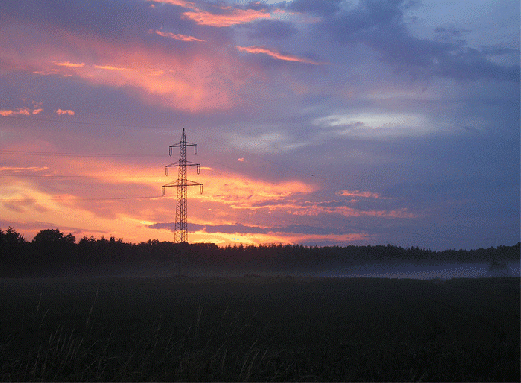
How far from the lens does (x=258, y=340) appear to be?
19531 mm

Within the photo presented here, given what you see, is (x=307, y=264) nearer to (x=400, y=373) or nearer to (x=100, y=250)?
(x=100, y=250)

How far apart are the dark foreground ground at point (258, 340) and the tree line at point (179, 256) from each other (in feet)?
118

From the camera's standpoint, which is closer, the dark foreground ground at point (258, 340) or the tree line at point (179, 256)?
the dark foreground ground at point (258, 340)

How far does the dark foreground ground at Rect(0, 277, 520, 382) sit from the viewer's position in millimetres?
13641

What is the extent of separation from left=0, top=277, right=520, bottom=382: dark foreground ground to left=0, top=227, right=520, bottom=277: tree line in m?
36.0

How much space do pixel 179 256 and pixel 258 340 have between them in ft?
319

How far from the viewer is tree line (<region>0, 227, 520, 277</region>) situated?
92.1 metres

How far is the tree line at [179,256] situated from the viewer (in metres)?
92.1

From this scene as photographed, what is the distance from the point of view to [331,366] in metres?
16.2

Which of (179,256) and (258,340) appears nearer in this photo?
(258,340)

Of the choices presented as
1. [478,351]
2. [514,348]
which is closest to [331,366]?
[478,351]

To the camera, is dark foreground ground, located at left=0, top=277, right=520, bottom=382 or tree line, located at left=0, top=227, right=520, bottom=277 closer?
dark foreground ground, located at left=0, top=277, right=520, bottom=382

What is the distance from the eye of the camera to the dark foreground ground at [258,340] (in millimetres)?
13641

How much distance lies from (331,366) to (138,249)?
112900 mm
